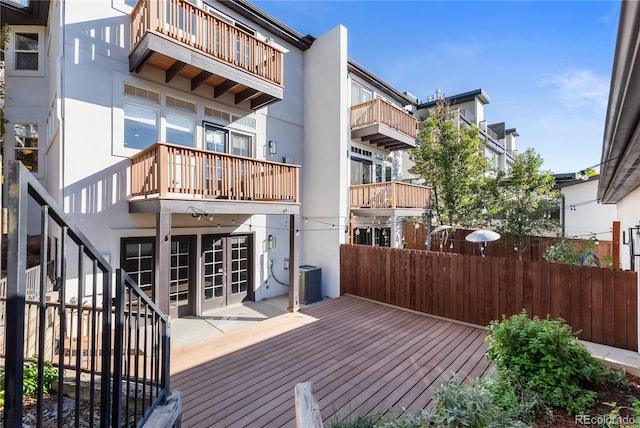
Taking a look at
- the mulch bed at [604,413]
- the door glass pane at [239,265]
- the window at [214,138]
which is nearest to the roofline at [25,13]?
the window at [214,138]

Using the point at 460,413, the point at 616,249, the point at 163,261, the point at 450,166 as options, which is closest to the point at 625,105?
the point at 460,413

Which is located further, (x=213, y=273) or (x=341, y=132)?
(x=341, y=132)

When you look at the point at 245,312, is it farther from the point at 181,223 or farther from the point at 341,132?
the point at 341,132

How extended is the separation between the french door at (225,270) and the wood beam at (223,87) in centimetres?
381

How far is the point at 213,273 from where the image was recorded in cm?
830

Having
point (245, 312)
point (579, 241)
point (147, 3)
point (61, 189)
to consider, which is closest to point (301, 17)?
point (147, 3)

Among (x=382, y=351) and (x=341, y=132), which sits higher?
(x=341, y=132)

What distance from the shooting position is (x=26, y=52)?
912 cm

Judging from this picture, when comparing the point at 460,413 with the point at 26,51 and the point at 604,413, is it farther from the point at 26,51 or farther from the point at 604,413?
the point at 26,51

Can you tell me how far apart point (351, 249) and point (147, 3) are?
773 cm

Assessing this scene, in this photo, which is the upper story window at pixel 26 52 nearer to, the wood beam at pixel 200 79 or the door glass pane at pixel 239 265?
the wood beam at pixel 200 79

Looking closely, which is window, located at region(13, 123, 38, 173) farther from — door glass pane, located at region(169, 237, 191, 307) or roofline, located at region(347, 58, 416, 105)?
roofline, located at region(347, 58, 416, 105)

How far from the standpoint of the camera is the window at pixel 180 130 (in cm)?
748

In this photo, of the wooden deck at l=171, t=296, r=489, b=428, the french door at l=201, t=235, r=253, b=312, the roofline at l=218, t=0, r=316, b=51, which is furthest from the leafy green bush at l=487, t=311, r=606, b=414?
the roofline at l=218, t=0, r=316, b=51
